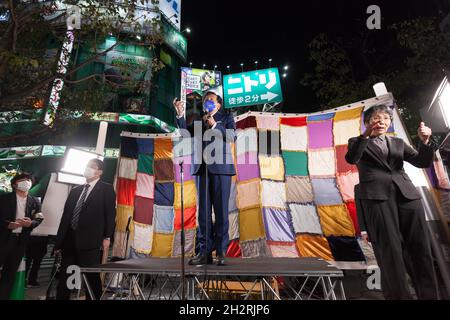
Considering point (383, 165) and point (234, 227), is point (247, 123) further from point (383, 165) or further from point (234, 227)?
point (383, 165)

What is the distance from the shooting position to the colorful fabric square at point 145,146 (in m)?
6.91

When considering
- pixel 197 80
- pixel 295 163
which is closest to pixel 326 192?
pixel 295 163

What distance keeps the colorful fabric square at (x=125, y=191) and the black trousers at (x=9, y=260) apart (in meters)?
2.19

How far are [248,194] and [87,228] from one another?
3.25 metres

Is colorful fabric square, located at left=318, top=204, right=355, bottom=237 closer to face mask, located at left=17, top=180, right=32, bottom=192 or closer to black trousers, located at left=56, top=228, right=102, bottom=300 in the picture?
black trousers, located at left=56, top=228, right=102, bottom=300

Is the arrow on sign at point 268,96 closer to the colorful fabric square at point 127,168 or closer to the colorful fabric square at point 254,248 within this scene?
the colorful fabric square at point 127,168

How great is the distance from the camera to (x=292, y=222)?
18.5ft

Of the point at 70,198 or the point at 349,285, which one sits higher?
the point at 70,198

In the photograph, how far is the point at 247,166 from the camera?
6.20 metres

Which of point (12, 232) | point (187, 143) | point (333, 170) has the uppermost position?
point (187, 143)

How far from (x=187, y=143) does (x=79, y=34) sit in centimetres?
320

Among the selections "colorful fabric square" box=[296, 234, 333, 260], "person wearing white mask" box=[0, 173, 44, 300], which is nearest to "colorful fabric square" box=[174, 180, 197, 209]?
"colorful fabric square" box=[296, 234, 333, 260]
